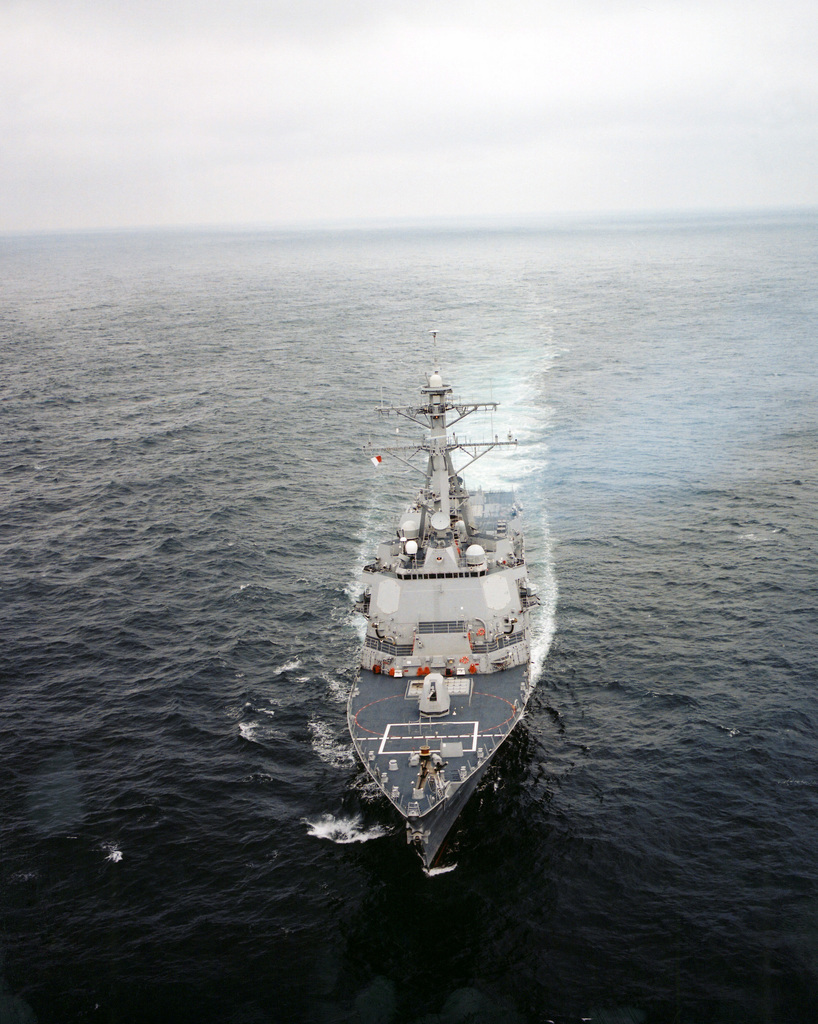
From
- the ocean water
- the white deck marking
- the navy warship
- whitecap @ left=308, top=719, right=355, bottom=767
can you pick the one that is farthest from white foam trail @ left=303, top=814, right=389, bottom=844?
whitecap @ left=308, top=719, right=355, bottom=767

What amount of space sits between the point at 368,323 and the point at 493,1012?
5448 inches

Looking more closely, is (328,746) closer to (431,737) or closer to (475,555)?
(431,737)

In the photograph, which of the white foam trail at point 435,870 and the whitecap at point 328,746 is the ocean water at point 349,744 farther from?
the white foam trail at point 435,870

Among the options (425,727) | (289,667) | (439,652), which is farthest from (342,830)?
(289,667)

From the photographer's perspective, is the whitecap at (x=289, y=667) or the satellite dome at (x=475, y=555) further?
the whitecap at (x=289, y=667)

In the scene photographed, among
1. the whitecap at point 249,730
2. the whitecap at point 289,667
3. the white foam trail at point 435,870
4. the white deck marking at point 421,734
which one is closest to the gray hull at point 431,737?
the white deck marking at point 421,734

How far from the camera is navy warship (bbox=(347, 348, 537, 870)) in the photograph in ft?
125

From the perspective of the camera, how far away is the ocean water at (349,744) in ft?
105

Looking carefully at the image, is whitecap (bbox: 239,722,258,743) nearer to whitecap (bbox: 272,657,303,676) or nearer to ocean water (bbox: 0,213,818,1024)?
ocean water (bbox: 0,213,818,1024)

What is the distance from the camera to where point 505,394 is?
10506 cm

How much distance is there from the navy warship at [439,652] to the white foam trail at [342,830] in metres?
2.35

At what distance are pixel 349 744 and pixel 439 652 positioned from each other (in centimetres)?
744

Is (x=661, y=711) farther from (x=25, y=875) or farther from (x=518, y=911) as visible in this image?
(x=25, y=875)

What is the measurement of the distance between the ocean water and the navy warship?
10.0 feet
